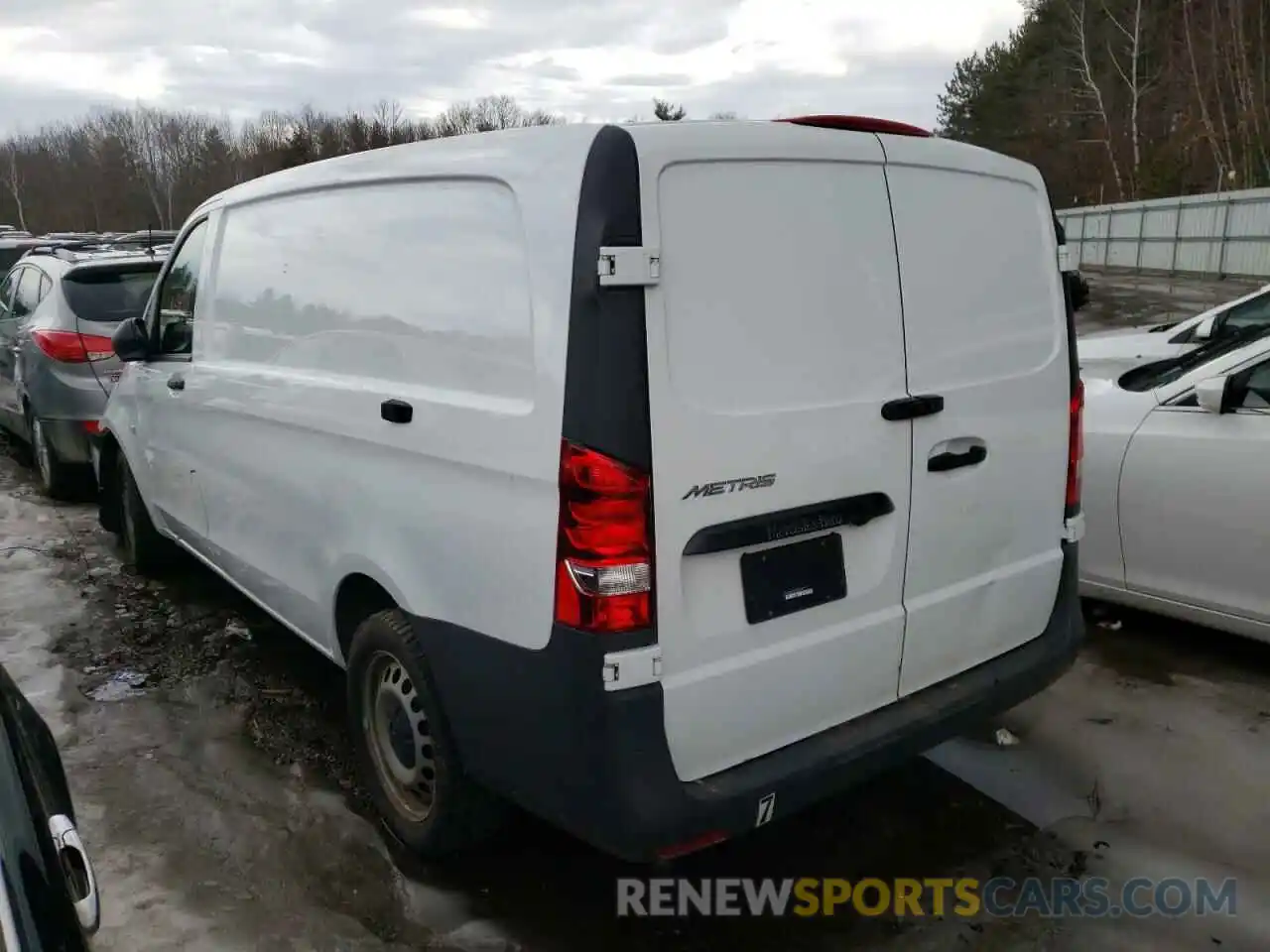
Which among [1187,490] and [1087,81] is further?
[1087,81]

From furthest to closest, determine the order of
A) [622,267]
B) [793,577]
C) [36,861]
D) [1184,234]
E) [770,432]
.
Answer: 1. [1184,234]
2. [793,577]
3. [770,432]
4. [622,267]
5. [36,861]

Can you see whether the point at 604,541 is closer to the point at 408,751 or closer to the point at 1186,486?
the point at 408,751

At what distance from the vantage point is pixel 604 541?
7.36 ft

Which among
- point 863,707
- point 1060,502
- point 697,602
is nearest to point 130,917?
point 697,602

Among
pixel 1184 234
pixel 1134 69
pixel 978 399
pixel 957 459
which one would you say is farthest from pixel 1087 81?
pixel 957 459

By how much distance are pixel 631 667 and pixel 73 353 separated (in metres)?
6.10

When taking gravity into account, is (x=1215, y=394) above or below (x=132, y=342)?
below

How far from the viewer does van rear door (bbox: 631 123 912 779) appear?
228 centimetres

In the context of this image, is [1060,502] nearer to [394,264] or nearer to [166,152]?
[394,264]

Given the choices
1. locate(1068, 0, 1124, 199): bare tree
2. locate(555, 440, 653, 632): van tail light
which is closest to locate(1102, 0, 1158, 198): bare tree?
locate(1068, 0, 1124, 199): bare tree

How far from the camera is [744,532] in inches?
94.3

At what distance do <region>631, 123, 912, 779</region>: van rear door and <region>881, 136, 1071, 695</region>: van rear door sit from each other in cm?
10

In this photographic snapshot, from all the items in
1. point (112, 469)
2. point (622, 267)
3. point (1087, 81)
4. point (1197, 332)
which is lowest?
point (112, 469)

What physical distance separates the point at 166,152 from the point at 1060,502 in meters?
78.2
